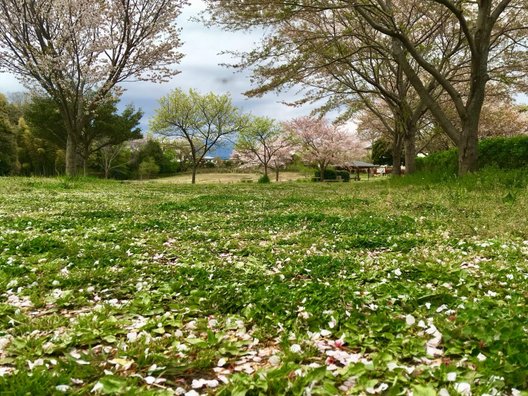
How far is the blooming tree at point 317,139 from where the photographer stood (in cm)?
5922

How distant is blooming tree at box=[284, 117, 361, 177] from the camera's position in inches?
2331

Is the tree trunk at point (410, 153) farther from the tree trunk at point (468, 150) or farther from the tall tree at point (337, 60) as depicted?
the tree trunk at point (468, 150)

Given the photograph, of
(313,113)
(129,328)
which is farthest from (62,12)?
(129,328)

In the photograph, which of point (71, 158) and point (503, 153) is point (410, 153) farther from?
point (71, 158)

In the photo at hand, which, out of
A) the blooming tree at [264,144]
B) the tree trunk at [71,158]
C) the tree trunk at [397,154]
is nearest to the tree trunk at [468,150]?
the tree trunk at [397,154]

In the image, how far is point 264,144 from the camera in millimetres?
59375

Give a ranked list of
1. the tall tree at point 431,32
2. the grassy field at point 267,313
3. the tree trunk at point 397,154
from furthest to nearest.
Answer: the tree trunk at point 397,154
the tall tree at point 431,32
the grassy field at point 267,313

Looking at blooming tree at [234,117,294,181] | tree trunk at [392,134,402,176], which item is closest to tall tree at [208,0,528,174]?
tree trunk at [392,134,402,176]

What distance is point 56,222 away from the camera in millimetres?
7406

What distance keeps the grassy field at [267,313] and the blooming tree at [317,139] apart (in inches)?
2111

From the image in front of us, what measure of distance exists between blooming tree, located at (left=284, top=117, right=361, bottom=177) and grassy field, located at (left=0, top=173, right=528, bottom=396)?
176ft

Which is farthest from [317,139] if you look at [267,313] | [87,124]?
[267,313]

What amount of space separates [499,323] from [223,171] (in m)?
78.4

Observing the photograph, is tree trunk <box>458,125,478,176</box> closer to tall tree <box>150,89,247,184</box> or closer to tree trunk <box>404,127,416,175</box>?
tree trunk <box>404,127,416,175</box>
